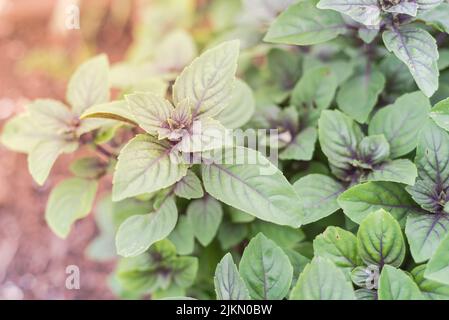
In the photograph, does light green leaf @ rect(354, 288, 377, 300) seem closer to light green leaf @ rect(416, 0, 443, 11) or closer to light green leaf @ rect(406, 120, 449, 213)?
light green leaf @ rect(406, 120, 449, 213)

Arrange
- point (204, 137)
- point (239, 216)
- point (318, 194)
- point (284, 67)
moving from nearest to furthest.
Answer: point (204, 137) → point (318, 194) → point (239, 216) → point (284, 67)

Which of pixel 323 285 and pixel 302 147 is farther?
pixel 302 147

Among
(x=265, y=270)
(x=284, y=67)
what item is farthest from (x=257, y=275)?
(x=284, y=67)

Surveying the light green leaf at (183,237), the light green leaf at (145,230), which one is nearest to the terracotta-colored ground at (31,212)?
the light green leaf at (183,237)

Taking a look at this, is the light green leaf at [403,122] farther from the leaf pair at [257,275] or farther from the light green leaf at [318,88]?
the leaf pair at [257,275]

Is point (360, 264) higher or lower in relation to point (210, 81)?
lower

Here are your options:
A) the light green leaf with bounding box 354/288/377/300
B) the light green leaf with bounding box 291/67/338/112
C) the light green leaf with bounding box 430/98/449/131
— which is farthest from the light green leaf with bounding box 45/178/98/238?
the light green leaf with bounding box 430/98/449/131

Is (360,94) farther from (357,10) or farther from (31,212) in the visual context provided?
(31,212)
